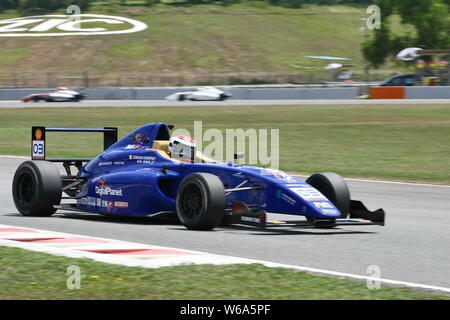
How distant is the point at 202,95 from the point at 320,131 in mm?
21677

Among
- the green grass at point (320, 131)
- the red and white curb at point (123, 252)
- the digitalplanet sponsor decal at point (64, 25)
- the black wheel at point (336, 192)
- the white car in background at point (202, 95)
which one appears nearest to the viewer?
the red and white curb at point (123, 252)

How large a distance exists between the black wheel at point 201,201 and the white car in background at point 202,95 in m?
41.6

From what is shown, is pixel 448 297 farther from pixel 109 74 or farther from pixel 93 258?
pixel 109 74

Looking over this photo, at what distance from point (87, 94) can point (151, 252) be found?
4836 centimetres

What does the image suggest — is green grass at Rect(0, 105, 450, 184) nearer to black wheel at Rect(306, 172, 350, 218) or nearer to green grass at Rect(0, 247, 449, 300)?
black wheel at Rect(306, 172, 350, 218)

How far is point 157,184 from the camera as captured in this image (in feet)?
34.8

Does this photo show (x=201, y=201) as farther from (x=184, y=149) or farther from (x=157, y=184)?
(x=184, y=149)

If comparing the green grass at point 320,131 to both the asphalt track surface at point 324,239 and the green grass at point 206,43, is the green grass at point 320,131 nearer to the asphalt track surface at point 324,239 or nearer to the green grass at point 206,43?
the asphalt track surface at point 324,239

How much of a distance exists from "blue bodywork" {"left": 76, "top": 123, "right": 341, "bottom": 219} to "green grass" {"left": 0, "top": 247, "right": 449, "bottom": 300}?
2.42 m

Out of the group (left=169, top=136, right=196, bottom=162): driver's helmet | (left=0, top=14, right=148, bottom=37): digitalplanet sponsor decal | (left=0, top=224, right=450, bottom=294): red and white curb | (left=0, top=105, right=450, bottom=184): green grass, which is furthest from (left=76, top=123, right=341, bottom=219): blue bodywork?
(left=0, top=14, right=148, bottom=37): digitalplanet sponsor decal

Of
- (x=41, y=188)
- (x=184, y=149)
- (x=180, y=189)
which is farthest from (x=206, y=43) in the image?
(x=180, y=189)

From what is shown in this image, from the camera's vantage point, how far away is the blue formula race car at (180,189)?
32.0 feet

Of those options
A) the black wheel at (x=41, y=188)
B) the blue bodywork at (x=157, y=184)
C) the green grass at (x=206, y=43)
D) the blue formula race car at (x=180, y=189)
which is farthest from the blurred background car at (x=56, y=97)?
the black wheel at (x=41, y=188)

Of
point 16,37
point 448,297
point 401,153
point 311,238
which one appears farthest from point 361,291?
point 16,37
